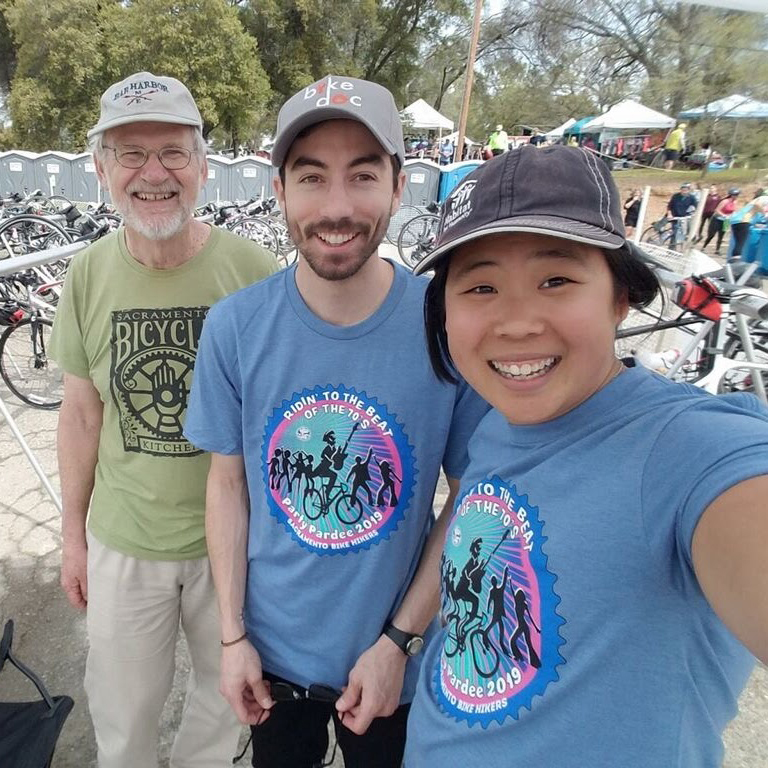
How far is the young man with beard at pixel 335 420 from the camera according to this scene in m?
1.18

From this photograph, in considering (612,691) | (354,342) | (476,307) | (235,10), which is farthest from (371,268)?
(235,10)

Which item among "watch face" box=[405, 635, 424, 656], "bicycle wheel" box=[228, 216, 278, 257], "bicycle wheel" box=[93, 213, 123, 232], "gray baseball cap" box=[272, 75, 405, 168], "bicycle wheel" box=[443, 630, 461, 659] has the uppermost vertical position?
"gray baseball cap" box=[272, 75, 405, 168]

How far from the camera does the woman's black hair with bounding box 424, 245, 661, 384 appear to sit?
2.77 feet

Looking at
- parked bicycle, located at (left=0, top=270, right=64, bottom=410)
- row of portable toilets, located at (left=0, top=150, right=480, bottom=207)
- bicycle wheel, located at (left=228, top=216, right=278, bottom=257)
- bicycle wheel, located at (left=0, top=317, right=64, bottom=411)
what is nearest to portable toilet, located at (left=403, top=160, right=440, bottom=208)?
row of portable toilets, located at (left=0, top=150, right=480, bottom=207)

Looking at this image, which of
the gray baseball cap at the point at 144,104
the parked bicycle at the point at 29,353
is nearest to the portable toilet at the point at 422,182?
the parked bicycle at the point at 29,353

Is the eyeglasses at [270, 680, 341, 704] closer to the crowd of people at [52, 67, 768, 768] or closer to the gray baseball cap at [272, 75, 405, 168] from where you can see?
the crowd of people at [52, 67, 768, 768]

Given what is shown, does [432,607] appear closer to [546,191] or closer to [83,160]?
[546,191]

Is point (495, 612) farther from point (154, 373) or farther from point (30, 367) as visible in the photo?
point (30, 367)

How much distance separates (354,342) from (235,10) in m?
28.1

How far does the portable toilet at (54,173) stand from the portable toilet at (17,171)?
175 mm

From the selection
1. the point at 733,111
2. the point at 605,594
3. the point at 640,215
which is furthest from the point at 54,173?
the point at 733,111

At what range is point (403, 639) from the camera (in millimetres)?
1238

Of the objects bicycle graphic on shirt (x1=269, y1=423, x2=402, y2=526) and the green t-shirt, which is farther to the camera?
the green t-shirt

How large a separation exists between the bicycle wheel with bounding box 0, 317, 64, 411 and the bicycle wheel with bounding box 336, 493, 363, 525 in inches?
164
